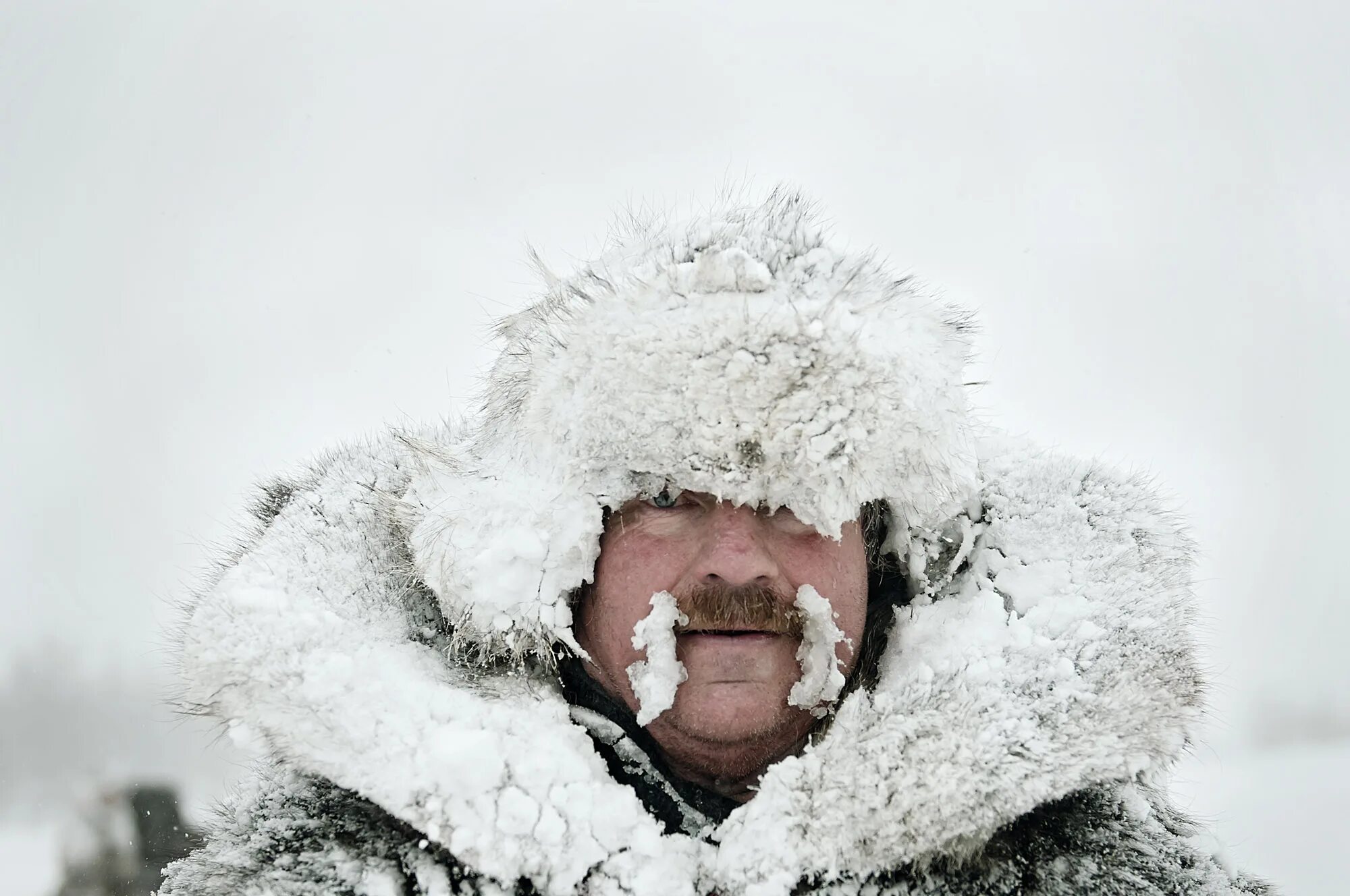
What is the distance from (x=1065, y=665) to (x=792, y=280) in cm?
75

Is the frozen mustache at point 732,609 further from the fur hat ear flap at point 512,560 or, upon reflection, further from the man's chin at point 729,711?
the fur hat ear flap at point 512,560

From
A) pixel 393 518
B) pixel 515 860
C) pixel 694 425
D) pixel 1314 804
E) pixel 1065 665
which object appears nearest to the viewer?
pixel 515 860

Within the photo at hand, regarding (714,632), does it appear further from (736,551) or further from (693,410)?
(693,410)

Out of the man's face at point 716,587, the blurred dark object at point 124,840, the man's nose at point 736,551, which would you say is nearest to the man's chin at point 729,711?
the man's face at point 716,587

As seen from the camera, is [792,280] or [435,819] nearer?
[435,819]

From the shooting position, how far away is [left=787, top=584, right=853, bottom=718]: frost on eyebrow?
1.75 meters

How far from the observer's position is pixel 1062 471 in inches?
76.8

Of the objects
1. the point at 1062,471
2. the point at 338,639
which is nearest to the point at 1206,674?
the point at 1062,471

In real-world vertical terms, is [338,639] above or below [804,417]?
below

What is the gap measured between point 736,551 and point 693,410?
28 centimetres

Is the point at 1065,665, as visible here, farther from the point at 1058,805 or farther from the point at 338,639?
the point at 338,639

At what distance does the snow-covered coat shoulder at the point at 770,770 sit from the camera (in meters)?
1.38

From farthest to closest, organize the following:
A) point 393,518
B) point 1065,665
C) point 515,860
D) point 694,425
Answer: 1. point 393,518
2. point 694,425
3. point 1065,665
4. point 515,860

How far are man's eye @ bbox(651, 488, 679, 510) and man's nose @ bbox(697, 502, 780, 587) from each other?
7 cm
